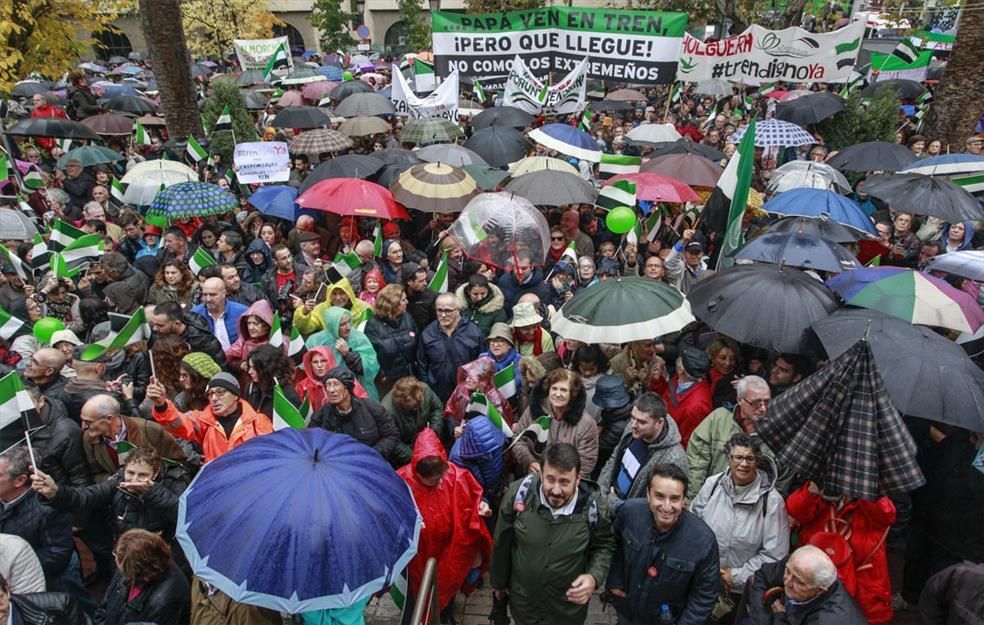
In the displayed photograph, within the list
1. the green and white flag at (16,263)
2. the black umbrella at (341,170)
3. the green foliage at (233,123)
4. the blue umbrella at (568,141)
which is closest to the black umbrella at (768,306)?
the blue umbrella at (568,141)

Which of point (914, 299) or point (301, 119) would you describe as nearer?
point (914, 299)

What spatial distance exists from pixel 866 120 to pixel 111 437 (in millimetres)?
12738

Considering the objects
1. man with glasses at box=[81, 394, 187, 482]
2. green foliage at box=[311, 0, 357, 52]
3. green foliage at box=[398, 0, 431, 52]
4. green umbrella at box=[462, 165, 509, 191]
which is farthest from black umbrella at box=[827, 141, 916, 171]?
green foliage at box=[311, 0, 357, 52]

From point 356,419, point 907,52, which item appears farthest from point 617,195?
point 907,52

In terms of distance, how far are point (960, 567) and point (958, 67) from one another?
11.7m

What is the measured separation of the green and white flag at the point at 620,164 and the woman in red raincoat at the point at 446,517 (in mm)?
6223

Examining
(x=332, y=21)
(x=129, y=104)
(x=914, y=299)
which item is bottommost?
(x=332, y=21)

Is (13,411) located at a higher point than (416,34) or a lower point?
higher

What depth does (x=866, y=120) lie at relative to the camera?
1165 centimetres

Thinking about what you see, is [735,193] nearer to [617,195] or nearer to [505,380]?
[617,195]

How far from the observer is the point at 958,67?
11.4 m

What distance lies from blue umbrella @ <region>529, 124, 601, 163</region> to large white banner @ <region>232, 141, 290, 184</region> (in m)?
3.85

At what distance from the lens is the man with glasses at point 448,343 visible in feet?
17.8

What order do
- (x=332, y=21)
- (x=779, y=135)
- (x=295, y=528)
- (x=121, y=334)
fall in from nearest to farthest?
(x=295, y=528) < (x=121, y=334) < (x=779, y=135) < (x=332, y=21)
